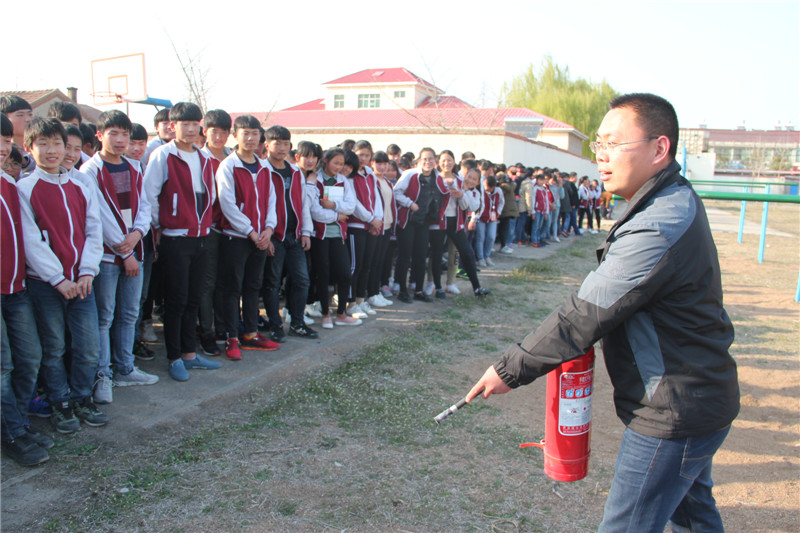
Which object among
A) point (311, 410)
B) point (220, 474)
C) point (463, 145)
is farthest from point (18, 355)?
point (463, 145)

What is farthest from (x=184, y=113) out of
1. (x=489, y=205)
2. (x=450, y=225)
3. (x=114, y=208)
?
(x=489, y=205)

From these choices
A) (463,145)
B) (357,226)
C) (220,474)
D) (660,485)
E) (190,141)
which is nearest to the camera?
(660,485)

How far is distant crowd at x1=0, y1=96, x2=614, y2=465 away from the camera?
3555mm

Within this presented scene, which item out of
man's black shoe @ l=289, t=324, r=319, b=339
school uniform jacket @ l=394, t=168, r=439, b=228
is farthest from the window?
man's black shoe @ l=289, t=324, r=319, b=339

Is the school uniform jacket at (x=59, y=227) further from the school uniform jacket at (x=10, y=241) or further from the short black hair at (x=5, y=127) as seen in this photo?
the short black hair at (x=5, y=127)

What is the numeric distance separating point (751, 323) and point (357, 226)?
5.41m

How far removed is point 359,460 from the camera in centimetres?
363

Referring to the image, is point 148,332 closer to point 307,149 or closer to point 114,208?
point 114,208

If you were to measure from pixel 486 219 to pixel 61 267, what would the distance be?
27.9 feet

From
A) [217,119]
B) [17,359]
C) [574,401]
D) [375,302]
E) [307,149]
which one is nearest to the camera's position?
[574,401]

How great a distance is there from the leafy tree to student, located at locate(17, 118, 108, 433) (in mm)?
41906

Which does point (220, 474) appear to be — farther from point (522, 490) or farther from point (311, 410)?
point (522, 490)

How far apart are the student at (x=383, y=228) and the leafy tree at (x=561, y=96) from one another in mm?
37673

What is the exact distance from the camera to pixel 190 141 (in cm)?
476
